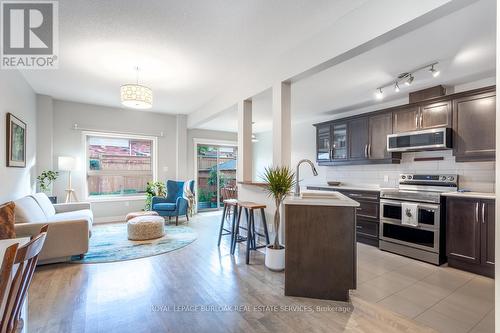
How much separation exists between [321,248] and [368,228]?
2.22m

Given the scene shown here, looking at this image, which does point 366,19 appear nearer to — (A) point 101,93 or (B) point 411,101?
(B) point 411,101

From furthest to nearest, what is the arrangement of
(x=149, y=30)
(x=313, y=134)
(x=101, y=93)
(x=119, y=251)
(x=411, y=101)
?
(x=313, y=134)
(x=101, y=93)
(x=411, y=101)
(x=119, y=251)
(x=149, y=30)

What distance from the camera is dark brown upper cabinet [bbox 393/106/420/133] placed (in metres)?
3.75

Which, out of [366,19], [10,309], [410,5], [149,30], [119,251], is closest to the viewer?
[10,309]

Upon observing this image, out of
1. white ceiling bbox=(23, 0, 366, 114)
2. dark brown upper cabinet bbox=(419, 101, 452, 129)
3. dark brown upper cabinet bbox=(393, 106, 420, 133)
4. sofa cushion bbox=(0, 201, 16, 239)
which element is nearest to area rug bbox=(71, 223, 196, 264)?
sofa cushion bbox=(0, 201, 16, 239)

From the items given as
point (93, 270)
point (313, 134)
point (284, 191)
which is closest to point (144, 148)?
point (93, 270)

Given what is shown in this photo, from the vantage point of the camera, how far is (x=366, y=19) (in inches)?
81.9

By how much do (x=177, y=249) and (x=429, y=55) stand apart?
13.4 ft

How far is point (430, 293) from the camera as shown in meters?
2.39

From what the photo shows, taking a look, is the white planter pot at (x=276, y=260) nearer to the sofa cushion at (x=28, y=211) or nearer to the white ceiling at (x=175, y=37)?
the white ceiling at (x=175, y=37)

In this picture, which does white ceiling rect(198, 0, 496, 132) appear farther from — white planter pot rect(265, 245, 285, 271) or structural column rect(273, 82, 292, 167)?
white planter pot rect(265, 245, 285, 271)

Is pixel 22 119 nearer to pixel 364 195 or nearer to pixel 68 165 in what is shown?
pixel 68 165

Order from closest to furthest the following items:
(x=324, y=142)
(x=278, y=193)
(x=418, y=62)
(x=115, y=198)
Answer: (x=278, y=193) → (x=418, y=62) → (x=324, y=142) → (x=115, y=198)

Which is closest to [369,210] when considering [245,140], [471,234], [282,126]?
[471,234]
